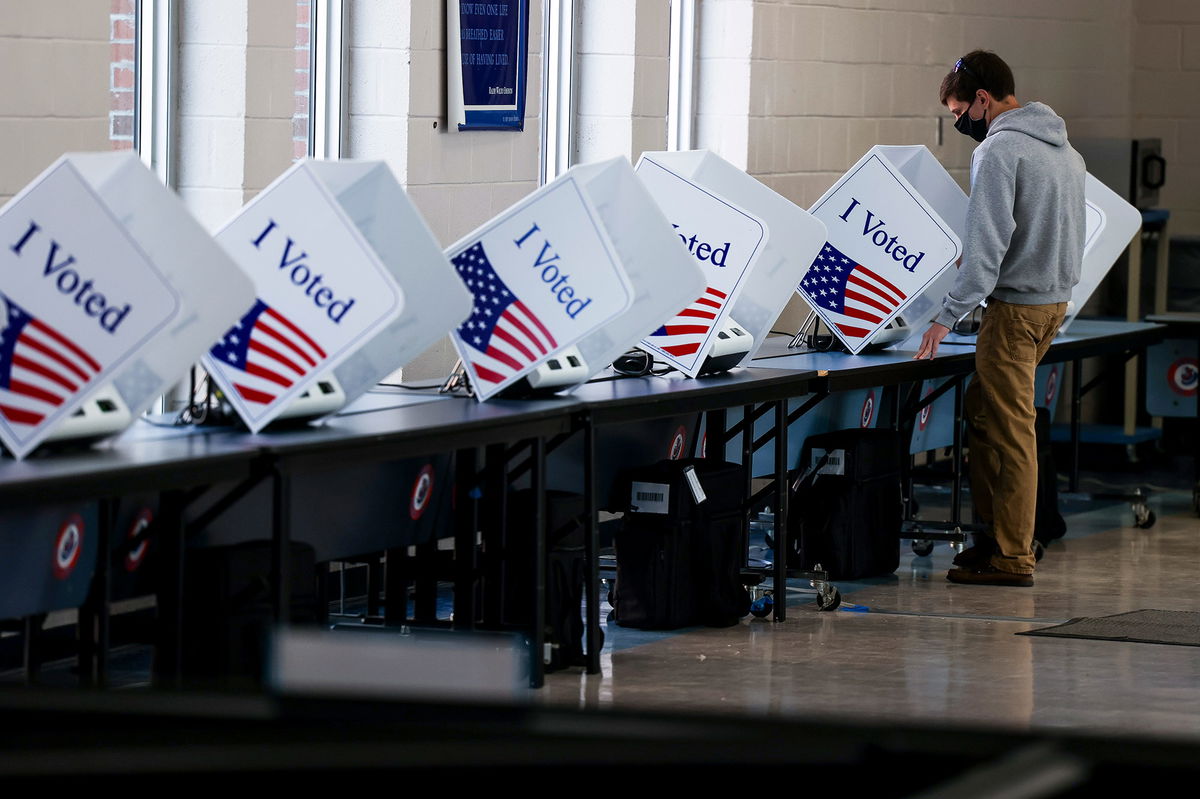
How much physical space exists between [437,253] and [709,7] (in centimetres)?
307

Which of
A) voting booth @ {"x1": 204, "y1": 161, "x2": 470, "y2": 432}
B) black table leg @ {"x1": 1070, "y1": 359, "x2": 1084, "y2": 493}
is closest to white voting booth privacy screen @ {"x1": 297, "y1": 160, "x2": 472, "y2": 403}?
voting booth @ {"x1": 204, "y1": 161, "x2": 470, "y2": 432}

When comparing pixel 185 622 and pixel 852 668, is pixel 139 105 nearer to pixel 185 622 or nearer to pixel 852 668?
pixel 185 622

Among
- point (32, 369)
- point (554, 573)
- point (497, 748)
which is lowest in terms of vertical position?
point (554, 573)

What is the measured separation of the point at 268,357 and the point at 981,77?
8.45ft

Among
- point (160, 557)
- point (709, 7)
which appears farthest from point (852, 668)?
point (709, 7)

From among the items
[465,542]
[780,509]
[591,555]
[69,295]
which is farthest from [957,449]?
[69,295]

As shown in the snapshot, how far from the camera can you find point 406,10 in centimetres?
502

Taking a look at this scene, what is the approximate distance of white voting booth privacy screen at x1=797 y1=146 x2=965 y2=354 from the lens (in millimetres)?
5191

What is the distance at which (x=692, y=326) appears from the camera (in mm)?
4625

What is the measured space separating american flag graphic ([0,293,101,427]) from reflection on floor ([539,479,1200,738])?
1.23m

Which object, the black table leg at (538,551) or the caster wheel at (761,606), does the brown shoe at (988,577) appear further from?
the black table leg at (538,551)

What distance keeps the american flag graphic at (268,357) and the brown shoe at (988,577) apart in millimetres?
2575

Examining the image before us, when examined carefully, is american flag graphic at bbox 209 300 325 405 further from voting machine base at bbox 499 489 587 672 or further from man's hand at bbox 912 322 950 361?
man's hand at bbox 912 322 950 361

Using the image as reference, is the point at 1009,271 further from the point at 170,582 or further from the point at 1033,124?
the point at 170,582
